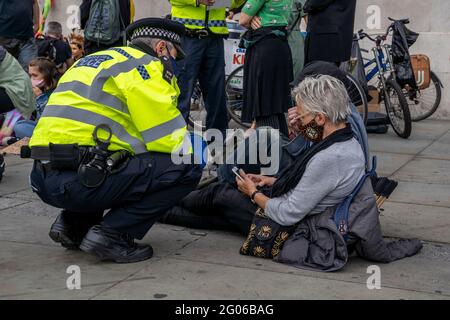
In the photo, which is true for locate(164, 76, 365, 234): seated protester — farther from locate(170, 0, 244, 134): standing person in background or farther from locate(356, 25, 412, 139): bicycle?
locate(356, 25, 412, 139): bicycle

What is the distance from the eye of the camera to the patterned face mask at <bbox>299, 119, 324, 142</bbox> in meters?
4.66

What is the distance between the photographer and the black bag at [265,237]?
4660mm

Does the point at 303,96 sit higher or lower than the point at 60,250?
higher

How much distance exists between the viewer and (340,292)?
417cm

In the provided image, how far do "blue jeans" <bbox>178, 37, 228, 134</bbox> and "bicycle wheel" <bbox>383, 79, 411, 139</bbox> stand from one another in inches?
87.9

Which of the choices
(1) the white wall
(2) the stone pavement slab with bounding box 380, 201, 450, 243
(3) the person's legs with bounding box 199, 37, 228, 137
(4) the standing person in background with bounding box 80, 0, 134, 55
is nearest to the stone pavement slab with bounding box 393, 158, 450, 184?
(2) the stone pavement slab with bounding box 380, 201, 450, 243

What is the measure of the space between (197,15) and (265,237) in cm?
299

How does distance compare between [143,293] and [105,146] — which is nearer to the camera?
[143,293]

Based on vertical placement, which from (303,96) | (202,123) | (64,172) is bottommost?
(202,123)

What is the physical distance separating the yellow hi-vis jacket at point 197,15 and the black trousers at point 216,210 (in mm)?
2217
